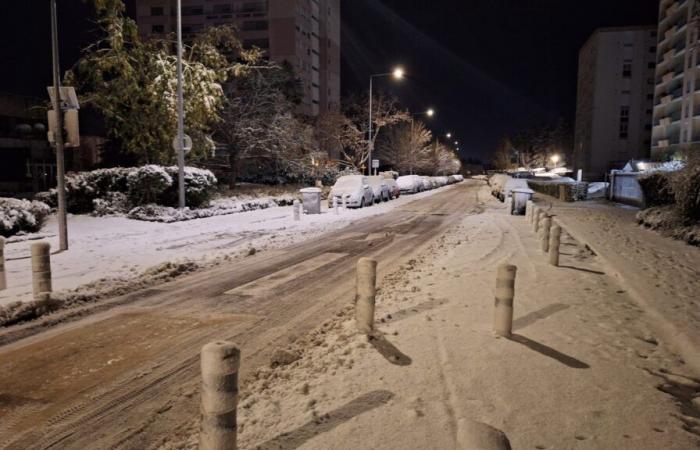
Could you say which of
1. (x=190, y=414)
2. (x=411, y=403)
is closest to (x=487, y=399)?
(x=411, y=403)

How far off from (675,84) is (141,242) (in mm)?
72225

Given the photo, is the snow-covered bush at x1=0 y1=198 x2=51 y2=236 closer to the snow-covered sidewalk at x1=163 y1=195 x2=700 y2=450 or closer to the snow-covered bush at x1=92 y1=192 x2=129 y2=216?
the snow-covered bush at x1=92 y1=192 x2=129 y2=216

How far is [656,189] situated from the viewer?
18594 mm

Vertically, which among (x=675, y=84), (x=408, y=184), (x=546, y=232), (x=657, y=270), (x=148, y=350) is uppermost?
(x=675, y=84)

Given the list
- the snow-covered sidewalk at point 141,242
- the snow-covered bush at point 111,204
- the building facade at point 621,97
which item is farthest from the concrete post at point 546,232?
the building facade at point 621,97

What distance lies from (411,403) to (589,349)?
2.43 m

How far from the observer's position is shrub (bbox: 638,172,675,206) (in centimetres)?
1714

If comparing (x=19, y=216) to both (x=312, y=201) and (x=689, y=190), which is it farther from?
(x=689, y=190)

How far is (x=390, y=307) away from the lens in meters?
6.76

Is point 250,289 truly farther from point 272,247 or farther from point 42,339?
point 272,247

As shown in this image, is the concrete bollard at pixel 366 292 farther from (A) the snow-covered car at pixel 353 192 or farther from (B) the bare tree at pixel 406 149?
(B) the bare tree at pixel 406 149

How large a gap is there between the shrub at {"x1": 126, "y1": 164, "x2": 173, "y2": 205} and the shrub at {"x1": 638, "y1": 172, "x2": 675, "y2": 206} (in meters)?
18.4

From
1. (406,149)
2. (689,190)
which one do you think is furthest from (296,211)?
(406,149)

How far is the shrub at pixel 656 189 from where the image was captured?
56.2 ft
